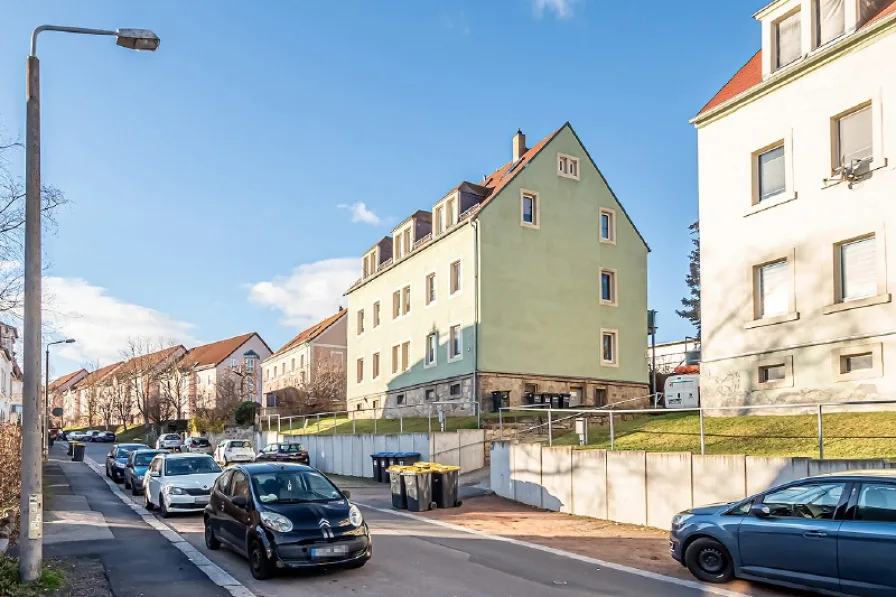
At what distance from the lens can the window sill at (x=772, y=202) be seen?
19516 mm

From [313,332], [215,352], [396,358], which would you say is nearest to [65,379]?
[215,352]

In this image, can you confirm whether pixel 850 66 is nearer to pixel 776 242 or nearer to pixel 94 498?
pixel 776 242

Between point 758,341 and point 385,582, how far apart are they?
13256mm

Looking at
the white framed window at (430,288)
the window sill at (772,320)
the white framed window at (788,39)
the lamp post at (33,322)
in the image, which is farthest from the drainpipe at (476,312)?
the lamp post at (33,322)

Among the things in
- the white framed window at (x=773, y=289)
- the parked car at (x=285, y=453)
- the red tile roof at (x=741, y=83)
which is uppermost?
the red tile roof at (x=741, y=83)

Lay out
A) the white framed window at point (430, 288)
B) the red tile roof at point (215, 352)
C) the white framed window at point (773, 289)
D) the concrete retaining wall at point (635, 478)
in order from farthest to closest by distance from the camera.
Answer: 1. the red tile roof at point (215, 352)
2. the white framed window at point (430, 288)
3. the white framed window at point (773, 289)
4. the concrete retaining wall at point (635, 478)

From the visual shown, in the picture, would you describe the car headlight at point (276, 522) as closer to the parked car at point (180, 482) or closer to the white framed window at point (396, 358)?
the parked car at point (180, 482)

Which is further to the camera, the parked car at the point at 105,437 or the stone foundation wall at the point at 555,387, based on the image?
the parked car at the point at 105,437

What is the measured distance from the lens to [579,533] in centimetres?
1507

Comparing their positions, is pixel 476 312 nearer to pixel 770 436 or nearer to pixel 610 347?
pixel 610 347

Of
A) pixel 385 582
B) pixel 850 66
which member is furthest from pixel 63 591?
pixel 850 66

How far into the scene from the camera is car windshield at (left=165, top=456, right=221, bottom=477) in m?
19.4

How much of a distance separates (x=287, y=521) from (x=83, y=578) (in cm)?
277

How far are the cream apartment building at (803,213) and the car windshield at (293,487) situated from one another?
12003 millimetres
